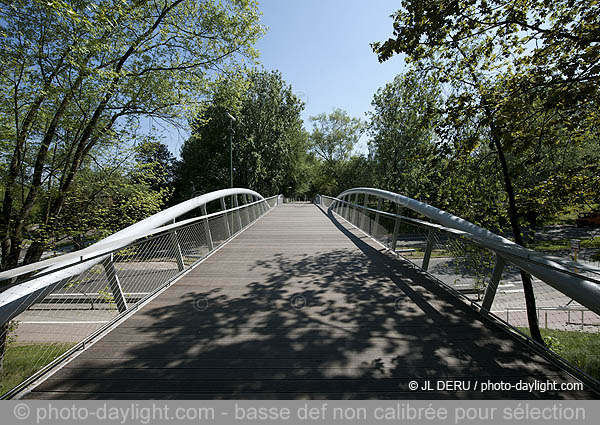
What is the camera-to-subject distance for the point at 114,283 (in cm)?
319

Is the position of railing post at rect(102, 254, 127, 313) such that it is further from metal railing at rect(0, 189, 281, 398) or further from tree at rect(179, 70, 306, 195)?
tree at rect(179, 70, 306, 195)

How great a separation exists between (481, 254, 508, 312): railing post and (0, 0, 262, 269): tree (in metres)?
7.27

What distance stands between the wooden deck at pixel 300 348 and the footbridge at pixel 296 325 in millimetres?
12

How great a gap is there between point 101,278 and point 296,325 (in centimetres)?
225

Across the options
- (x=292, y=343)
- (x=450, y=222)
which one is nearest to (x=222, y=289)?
(x=292, y=343)

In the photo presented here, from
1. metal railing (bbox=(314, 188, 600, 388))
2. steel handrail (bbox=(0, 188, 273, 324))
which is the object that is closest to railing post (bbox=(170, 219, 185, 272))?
steel handrail (bbox=(0, 188, 273, 324))

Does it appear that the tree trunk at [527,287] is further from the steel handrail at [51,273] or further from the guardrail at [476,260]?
the steel handrail at [51,273]

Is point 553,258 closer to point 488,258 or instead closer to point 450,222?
point 488,258


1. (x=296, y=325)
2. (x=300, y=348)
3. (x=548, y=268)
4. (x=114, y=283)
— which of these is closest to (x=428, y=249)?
(x=548, y=268)

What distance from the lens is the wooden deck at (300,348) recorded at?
205 cm

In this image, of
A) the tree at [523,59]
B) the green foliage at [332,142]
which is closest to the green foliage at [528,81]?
the tree at [523,59]

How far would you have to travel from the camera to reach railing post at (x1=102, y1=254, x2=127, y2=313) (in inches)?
122

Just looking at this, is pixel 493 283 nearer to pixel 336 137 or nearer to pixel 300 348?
pixel 300 348
